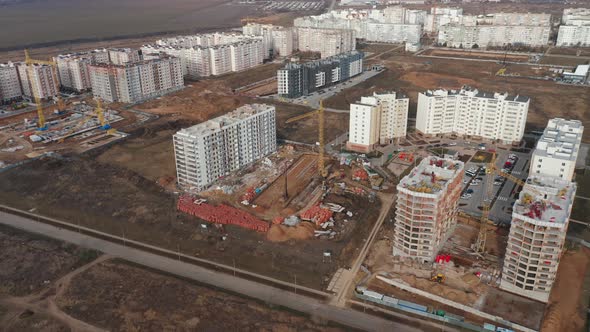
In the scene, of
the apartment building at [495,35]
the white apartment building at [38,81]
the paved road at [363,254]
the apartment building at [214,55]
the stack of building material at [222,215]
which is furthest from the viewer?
the apartment building at [495,35]

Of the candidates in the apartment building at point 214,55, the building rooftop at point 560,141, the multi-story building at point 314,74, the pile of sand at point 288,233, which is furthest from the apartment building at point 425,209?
the apartment building at point 214,55

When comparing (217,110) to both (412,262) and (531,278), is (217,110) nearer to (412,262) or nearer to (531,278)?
(412,262)

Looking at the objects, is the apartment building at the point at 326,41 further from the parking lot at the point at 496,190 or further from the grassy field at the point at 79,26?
the parking lot at the point at 496,190

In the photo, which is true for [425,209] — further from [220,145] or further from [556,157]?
[220,145]

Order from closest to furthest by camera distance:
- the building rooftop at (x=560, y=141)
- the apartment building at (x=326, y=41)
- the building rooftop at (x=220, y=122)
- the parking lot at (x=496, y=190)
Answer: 1. the building rooftop at (x=560, y=141)
2. the parking lot at (x=496, y=190)
3. the building rooftop at (x=220, y=122)
4. the apartment building at (x=326, y=41)

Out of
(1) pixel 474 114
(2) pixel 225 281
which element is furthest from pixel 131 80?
(1) pixel 474 114

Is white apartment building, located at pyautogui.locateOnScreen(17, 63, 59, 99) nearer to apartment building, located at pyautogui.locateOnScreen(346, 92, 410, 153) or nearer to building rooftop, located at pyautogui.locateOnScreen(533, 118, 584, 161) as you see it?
apartment building, located at pyautogui.locateOnScreen(346, 92, 410, 153)
